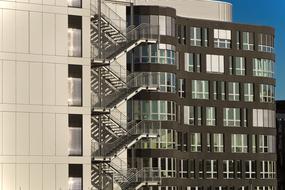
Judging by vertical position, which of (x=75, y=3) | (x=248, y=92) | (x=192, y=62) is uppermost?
(x=75, y=3)

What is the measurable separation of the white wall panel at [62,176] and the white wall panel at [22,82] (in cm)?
548

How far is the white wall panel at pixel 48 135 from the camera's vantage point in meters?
75.4

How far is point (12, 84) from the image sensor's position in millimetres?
75000

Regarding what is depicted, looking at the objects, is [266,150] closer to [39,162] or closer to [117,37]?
[117,37]

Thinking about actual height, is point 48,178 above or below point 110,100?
below

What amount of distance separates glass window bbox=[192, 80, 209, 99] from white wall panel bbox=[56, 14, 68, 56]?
44544 millimetres

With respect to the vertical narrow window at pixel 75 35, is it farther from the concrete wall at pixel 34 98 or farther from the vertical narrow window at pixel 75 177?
the vertical narrow window at pixel 75 177

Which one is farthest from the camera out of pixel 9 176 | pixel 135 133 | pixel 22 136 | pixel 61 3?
pixel 135 133

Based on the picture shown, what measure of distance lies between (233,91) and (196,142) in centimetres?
869

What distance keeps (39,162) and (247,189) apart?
51401 mm

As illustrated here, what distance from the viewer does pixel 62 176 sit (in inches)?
2990

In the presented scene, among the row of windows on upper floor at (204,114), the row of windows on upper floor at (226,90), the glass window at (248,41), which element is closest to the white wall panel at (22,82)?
the row of windows on upper floor at (204,114)

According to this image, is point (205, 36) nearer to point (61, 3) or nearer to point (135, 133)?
point (135, 133)

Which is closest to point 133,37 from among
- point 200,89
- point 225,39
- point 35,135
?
point 35,135
